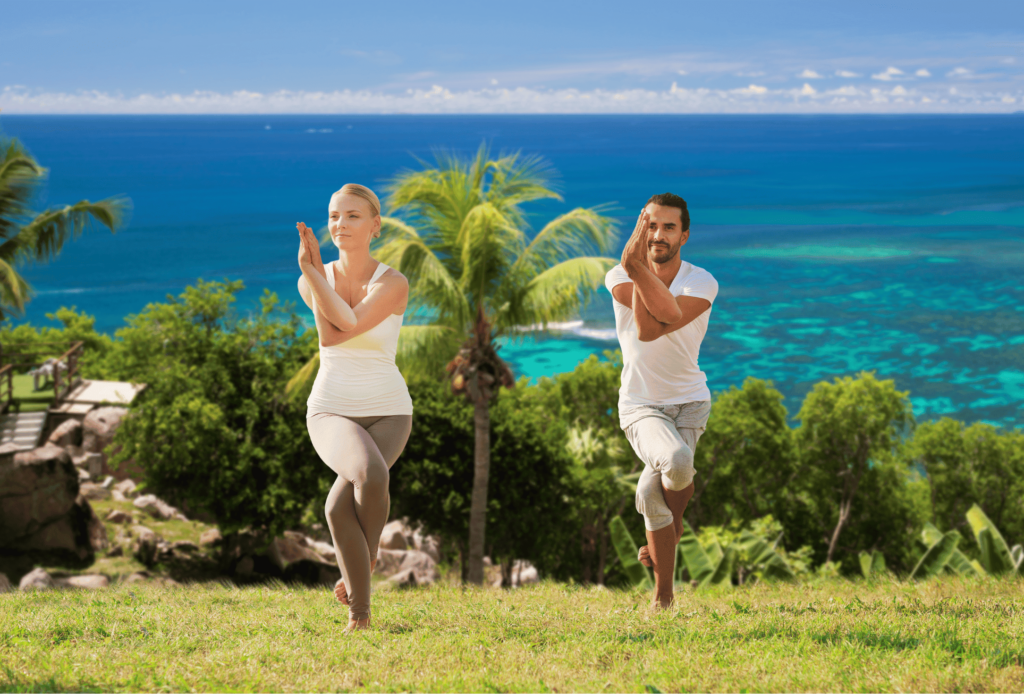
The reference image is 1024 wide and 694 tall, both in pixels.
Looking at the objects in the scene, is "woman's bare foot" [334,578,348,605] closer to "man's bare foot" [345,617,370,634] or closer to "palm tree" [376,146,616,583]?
"man's bare foot" [345,617,370,634]

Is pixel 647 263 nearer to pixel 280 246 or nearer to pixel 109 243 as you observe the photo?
pixel 280 246

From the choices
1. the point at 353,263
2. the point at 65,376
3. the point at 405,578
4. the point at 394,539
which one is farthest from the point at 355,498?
the point at 65,376

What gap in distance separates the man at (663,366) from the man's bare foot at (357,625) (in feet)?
7.11

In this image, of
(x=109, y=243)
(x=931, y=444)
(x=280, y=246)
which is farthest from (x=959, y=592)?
(x=109, y=243)

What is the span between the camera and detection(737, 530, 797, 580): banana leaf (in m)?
→ 12.6

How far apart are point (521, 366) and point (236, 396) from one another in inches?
2384

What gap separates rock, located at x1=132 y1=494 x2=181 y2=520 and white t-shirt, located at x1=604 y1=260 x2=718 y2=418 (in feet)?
80.3

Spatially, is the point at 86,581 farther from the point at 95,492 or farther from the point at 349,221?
the point at 349,221

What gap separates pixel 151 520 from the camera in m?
26.5

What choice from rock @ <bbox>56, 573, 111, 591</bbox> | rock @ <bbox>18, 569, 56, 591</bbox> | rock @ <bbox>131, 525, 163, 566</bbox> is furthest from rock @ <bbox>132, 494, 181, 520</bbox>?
rock @ <bbox>18, 569, 56, 591</bbox>

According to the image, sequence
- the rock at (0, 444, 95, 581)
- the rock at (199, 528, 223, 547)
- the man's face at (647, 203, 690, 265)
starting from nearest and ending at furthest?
the man's face at (647, 203, 690, 265) → the rock at (0, 444, 95, 581) → the rock at (199, 528, 223, 547)

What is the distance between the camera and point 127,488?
2930 cm

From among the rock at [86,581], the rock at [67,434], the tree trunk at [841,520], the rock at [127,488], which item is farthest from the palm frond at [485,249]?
the rock at [67,434]

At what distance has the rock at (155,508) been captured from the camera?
1064 inches
